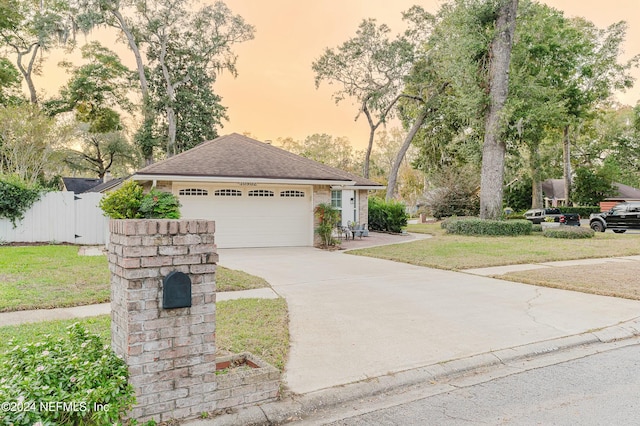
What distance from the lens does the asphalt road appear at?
3068 mm

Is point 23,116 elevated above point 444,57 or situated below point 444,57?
below

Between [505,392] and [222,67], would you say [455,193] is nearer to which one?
[222,67]

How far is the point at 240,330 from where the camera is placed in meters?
4.95

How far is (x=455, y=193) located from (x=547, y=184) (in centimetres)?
1851

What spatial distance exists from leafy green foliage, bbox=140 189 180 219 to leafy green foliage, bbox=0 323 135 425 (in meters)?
4.03

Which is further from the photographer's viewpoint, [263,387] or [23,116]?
[23,116]

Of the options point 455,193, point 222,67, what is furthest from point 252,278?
point 222,67

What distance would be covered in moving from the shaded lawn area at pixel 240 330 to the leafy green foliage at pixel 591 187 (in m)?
37.4

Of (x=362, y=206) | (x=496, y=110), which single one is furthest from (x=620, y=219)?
(x=362, y=206)

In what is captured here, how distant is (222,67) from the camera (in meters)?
31.7

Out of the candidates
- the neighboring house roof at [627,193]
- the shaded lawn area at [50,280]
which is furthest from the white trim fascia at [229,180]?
the neighboring house roof at [627,193]

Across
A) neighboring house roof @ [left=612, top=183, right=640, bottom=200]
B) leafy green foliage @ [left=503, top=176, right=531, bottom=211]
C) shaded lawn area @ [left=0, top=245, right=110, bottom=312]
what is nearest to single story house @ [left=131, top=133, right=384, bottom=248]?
shaded lawn area @ [left=0, top=245, right=110, bottom=312]

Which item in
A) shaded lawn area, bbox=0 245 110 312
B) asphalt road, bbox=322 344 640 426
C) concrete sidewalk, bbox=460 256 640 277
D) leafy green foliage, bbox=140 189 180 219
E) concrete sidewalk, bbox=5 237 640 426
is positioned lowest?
asphalt road, bbox=322 344 640 426

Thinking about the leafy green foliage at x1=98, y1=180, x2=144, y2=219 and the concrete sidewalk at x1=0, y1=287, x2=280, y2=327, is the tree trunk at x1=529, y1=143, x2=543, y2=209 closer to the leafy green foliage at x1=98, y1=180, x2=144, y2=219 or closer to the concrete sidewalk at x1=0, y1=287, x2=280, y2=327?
the leafy green foliage at x1=98, y1=180, x2=144, y2=219
